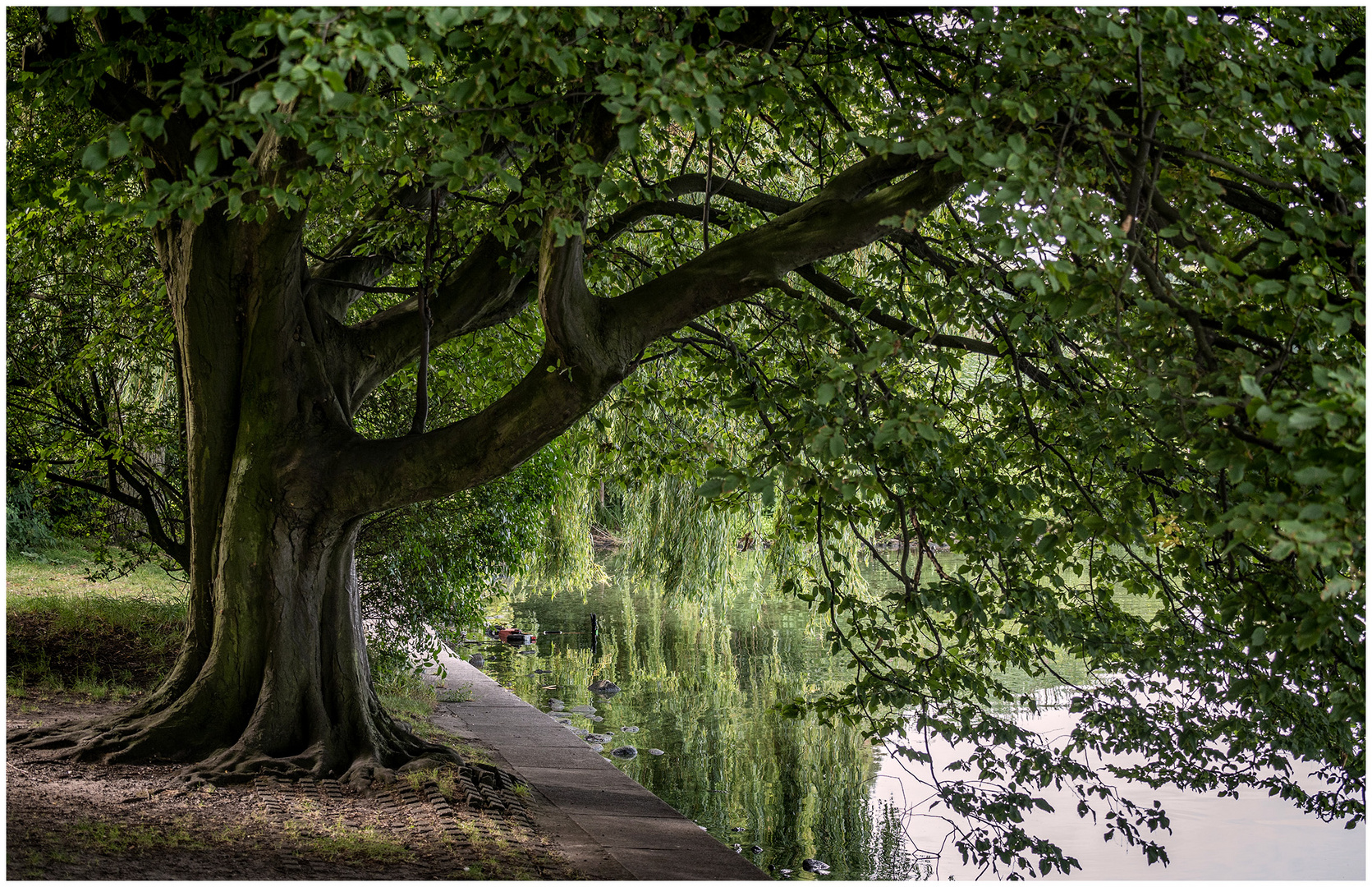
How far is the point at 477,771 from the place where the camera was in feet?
21.4

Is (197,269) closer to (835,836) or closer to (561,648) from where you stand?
(835,836)

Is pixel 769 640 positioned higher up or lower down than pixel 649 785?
higher up

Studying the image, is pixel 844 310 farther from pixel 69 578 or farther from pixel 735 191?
pixel 69 578

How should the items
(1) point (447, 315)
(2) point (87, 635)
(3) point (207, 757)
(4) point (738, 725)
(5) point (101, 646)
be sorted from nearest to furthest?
1. (3) point (207, 757)
2. (1) point (447, 315)
3. (5) point (101, 646)
4. (2) point (87, 635)
5. (4) point (738, 725)

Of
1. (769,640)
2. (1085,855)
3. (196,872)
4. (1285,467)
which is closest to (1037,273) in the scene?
(1285,467)

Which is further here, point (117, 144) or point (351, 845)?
point (351, 845)

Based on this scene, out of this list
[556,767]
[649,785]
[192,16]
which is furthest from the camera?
[649,785]

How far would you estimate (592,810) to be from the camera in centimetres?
671

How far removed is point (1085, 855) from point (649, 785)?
3.98 meters

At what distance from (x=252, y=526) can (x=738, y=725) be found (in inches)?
275

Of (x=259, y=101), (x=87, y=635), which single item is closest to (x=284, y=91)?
(x=259, y=101)

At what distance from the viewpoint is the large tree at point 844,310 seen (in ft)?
10.3

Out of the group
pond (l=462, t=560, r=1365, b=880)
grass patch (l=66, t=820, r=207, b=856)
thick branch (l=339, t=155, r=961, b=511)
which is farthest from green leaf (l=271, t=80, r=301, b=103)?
pond (l=462, t=560, r=1365, b=880)

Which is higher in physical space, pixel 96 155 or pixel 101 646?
pixel 96 155
